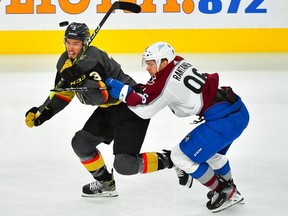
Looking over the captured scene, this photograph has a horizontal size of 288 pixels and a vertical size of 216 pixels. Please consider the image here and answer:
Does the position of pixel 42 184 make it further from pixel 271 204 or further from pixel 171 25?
pixel 171 25

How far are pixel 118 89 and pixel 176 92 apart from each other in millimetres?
276

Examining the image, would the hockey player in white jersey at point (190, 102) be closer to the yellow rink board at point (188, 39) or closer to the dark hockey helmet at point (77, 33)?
the dark hockey helmet at point (77, 33)

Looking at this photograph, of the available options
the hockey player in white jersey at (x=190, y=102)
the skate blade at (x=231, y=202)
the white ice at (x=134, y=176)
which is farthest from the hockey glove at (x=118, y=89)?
the skate blade at (x=231, y=202)

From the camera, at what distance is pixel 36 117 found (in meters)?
3.62

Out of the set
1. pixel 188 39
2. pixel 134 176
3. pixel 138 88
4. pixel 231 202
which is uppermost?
pixel 138 88

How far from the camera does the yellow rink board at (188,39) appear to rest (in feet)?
32.8

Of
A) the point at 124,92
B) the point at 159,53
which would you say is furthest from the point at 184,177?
the point at 159,53

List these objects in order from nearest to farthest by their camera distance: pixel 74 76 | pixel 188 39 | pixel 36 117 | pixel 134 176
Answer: pixel 74 76 < pixel 36 117 < pixel 134 176 < pixel 188 39

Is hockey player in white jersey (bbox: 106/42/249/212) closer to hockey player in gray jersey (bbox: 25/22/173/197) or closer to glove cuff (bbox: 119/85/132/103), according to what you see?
glove cuff (bbox: 119/85/132/103)

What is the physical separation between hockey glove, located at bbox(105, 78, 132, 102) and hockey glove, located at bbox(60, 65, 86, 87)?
0.42 ft

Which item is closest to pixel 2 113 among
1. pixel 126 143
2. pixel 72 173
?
pixel 72 173

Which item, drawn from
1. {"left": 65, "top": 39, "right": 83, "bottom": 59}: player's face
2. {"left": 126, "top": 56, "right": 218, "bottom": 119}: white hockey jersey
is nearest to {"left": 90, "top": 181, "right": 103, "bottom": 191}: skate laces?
{"left": 126, "top": 56, "right": 218, "bottom": 119}: white hockey jersey

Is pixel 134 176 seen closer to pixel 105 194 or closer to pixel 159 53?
pixel 105 194

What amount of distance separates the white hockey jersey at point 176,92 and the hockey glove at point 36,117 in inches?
20.0
